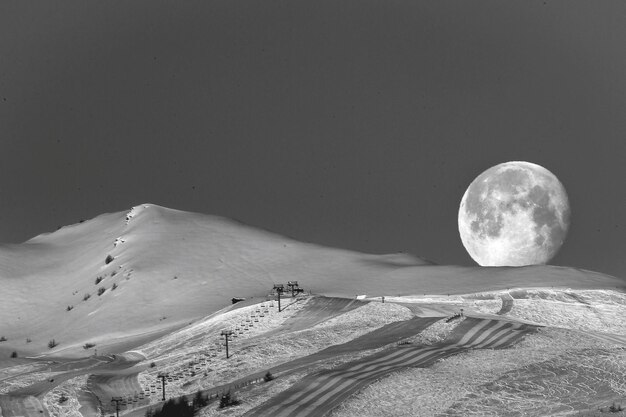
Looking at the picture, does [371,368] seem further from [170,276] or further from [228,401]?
[170,276]

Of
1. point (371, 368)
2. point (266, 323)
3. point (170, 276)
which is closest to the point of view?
point (371, 368)

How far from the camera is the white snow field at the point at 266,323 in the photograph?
50781 mm

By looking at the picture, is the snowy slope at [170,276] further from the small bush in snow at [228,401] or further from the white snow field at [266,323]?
the small bush in snow at [228,401]

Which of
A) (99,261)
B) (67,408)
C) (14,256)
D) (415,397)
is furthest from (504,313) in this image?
(14,256)

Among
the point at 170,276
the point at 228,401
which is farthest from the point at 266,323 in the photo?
the point at 170,276

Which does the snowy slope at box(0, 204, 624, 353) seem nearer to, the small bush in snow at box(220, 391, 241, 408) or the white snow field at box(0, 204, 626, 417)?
the white snow field at box(0, 204, 626, 417)

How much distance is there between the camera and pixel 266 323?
71812 mm

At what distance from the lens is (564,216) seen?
106 m

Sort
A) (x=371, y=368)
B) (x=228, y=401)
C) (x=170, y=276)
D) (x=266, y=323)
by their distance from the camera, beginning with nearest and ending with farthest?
(x=228, y=401)
(x=371, y=368)
(x=266, y=323)
(x=170, y=276)

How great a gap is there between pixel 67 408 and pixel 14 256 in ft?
254

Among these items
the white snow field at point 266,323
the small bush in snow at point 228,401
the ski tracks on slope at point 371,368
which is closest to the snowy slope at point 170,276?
the white snow field at point 266,323

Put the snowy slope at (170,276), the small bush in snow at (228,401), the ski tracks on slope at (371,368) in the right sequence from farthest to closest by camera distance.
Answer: the snowy slope at (170,276)
the small bush in snow at (228,401)
the ski tracks on slope at (371,368)

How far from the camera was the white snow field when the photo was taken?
5078 cm

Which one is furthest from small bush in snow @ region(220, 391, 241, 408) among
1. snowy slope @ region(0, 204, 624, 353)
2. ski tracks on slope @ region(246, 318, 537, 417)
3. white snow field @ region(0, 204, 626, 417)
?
snowy slope @ region(0, 204, 624, 353)
